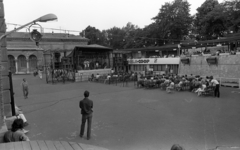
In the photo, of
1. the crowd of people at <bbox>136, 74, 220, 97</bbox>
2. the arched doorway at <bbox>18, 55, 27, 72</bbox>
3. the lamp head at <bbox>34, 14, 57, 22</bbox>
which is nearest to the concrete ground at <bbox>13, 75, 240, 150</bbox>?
the crowd of people at <bbox>136, 74, 220, 97</bbox>

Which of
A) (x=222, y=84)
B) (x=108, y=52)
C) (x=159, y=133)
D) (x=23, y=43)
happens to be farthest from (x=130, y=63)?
(x=159, y=133)

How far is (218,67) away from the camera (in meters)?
19.5

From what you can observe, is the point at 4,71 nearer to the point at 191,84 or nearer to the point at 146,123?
the point at 146,123

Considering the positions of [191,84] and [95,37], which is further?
[95,37]

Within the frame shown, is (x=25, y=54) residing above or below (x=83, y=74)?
above

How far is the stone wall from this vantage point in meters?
18.0

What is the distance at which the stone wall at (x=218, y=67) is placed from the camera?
1803 centimetres

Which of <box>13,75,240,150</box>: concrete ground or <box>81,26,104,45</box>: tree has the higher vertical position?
<box>81,26,104,45</box>: tree

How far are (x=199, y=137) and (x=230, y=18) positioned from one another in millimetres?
32451

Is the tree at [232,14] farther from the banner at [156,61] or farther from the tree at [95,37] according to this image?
the tree at [95,37]

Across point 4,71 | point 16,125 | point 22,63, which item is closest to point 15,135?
point 16,125

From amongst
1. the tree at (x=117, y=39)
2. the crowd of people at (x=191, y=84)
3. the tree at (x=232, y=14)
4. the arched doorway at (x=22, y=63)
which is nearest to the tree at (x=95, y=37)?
the tree at (x=117, y=39)

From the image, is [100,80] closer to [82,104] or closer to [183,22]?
[82,104]

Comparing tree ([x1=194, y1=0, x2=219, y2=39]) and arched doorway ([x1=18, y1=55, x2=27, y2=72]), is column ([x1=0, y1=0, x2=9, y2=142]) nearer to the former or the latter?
tree ([x1=194, y1=0, x2=219, y2=39])
